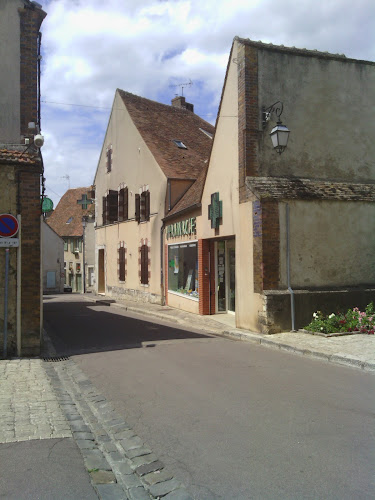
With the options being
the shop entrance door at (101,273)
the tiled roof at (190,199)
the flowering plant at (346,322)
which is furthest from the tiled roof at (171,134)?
the flowering plant at (346,322)

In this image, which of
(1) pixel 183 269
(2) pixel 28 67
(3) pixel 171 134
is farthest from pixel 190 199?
(2) pixel 28 67

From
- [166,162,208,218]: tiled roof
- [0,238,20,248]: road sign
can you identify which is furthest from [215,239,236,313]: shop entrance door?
[0,238,20,248]: road sign

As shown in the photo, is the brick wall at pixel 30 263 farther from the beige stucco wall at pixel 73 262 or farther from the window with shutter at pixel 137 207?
the beige stucco wall at pixel 73 262

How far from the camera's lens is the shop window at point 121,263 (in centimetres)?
2517

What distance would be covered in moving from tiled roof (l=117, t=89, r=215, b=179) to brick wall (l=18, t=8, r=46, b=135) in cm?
1026

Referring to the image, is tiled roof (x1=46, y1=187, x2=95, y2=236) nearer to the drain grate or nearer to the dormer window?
the dormer window

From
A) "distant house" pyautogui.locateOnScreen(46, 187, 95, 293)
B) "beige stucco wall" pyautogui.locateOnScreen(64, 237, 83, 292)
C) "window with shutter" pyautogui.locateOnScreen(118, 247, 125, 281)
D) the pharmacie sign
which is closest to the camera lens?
the pharmacie sign

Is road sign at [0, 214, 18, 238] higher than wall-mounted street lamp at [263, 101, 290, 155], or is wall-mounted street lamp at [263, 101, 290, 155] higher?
wall-mounted street lamp at [263, 101, 290, 155]

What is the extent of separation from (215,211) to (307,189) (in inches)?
127

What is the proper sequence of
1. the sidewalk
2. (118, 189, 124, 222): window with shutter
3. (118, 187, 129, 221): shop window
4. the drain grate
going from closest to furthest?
the sidewalk
the drain grate
(118, 187, 129, 221): shop window
(118, 189, 124, 222): window with shutter

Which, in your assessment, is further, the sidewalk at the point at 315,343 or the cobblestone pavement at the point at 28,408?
the sidewalk at the point at 315,343

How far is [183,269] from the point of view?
59.4 feet

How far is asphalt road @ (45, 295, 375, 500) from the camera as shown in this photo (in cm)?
375

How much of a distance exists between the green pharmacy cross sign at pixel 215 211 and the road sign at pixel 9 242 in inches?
262
